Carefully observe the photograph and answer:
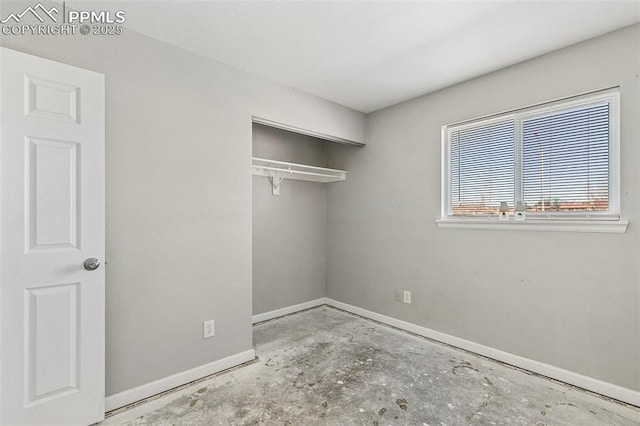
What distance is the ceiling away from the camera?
1734mm

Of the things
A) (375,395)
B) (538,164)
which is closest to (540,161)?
(538,164)

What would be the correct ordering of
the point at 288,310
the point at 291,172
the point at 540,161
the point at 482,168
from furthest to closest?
the point at 288,310 → the point at 291,172 → the point at 482,168 → the point at 540,161

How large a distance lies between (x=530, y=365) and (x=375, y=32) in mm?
2714

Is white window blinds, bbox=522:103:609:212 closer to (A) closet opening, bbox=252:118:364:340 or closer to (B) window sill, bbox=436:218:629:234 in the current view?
(B) window sill, bbox=436:218:629:234

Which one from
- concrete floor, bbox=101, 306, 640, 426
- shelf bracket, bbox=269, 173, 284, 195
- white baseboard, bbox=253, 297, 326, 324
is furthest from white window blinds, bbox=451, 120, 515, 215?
white baseboard, bbox=253, 297, 326, 324

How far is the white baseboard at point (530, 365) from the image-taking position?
1932 millimetres

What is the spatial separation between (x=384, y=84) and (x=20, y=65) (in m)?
2.51

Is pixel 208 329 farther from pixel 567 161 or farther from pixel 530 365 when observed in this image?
pixel 567 161

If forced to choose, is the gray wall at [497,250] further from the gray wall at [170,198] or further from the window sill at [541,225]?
the gray wall at [170,198]

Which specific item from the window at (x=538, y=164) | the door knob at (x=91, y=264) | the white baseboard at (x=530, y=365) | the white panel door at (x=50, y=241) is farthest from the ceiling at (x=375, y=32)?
the white baseboard at (x=530, y=365)

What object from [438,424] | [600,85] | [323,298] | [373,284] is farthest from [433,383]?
[600,85]

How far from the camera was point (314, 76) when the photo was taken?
2607 mm

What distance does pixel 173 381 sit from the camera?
208cm

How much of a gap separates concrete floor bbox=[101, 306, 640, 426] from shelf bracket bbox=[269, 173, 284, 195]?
171 cm
